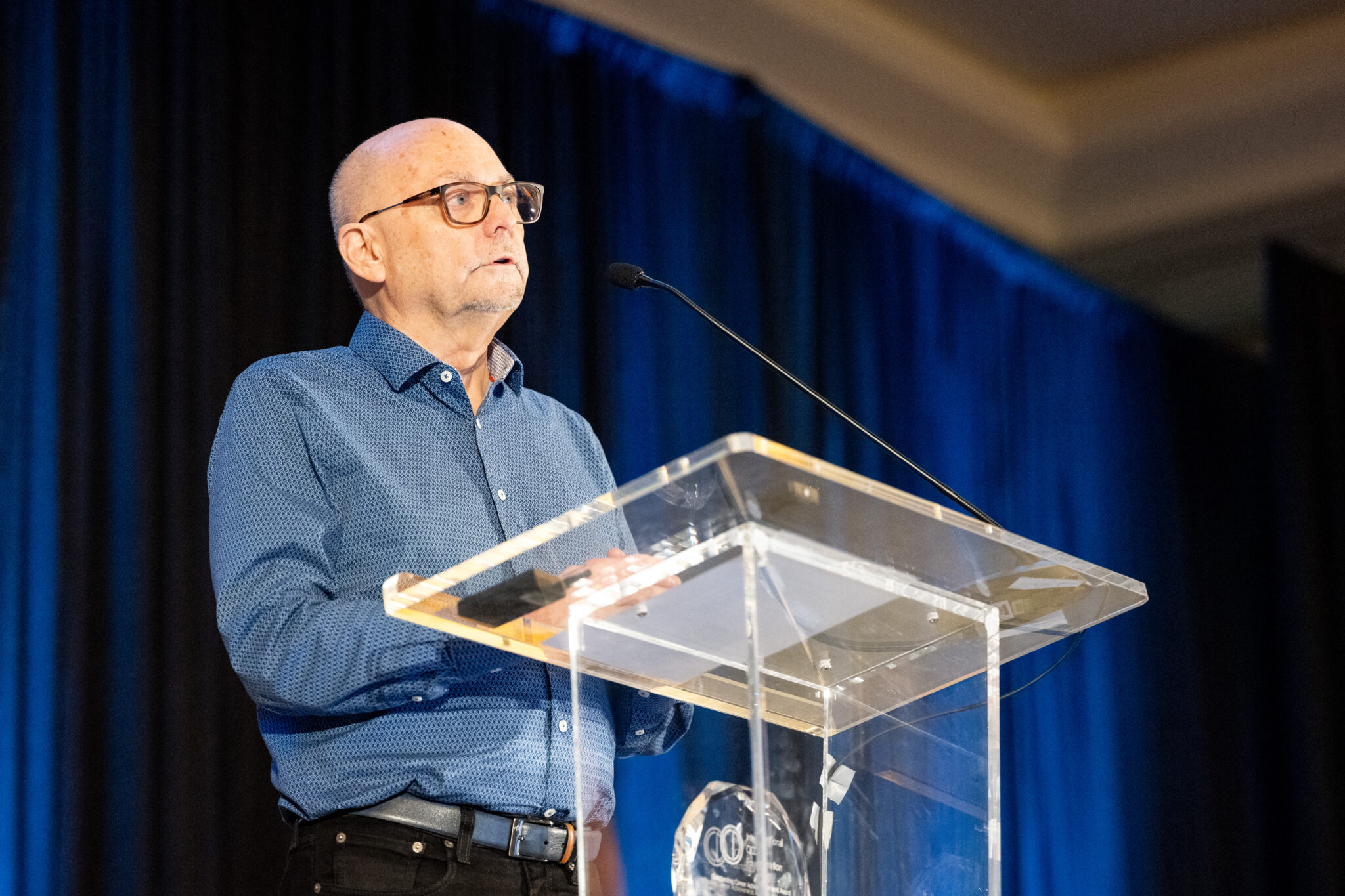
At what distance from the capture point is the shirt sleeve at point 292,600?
170 cm

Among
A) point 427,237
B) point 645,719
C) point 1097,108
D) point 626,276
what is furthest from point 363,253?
point 1097,108

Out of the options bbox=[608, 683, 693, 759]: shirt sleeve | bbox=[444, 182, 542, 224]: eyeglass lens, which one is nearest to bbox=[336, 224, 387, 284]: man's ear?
bbox=[444, 182, 542, 224]: eyeglass lens

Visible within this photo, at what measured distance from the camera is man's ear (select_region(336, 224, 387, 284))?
230cm

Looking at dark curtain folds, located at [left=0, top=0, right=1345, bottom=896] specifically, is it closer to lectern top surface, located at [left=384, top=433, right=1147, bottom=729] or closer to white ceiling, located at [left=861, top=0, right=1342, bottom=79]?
lectern top surface, located at [left=384, top=433, right=1147, bottom=729]

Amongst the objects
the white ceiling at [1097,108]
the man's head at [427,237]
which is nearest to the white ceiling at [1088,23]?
the white ceiling at [1097,108]

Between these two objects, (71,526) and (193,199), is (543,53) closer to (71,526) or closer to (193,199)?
(193,199)

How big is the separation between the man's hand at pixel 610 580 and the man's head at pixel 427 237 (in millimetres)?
774

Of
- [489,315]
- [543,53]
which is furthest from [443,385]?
[543,53]

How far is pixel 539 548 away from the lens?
150cm

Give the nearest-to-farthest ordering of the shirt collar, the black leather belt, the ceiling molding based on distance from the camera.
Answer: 1. the black leather belt
2. the shirt collar
3. the ceiling molding

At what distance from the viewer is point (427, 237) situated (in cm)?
226

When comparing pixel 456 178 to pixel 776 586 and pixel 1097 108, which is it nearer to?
pixel 776 586

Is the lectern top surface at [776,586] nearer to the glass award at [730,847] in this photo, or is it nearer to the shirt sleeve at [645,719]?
the glass award at [730,847]

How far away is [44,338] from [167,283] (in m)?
0.29
